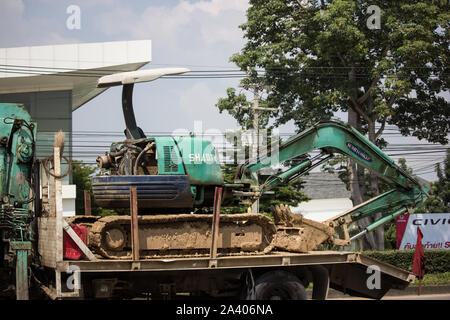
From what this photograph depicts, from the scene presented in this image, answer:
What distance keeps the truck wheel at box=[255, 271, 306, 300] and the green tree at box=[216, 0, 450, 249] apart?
Answer: 1748 centimetres

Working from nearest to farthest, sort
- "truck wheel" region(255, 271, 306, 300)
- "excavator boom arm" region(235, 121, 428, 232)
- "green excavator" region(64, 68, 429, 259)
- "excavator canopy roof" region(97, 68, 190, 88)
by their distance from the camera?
"green excavator" region(64, 68, 429, 259), "truck wheel" region(255, 271, 306, 300), "excavator canopy roof" region(97, 68, 190, 88), "excavator boom arm" region(235, 121, 428, 232)

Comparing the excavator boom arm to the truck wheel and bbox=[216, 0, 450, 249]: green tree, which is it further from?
bbox=[216, 0, 450, 249]: green tree

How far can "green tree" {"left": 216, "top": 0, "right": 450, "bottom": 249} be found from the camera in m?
26.2

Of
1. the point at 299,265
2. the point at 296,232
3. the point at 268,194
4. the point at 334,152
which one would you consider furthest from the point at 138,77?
the point at 268,194

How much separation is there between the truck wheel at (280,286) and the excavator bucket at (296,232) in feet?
1.74

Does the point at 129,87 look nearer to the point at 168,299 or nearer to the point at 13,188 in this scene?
the point at 13,188

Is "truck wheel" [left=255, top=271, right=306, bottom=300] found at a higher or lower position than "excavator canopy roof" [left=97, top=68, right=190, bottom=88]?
lower

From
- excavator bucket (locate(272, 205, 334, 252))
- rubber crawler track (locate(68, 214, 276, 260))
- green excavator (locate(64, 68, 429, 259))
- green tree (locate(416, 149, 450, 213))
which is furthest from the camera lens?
green tree (locate(416, 149, 450, 213))

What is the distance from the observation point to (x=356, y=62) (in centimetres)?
2842

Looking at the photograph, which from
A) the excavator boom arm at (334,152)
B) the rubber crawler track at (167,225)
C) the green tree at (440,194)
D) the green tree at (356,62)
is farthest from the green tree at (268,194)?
the green tree at (440,194)

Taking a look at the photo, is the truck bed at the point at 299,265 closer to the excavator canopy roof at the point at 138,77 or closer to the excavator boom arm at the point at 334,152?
the excavator boom arm at the point at 334,152

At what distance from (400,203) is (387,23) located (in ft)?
47.1

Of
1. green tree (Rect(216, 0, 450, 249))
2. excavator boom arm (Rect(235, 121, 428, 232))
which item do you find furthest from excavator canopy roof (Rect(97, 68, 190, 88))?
green tree (Rect(216, 0, 450, 249))

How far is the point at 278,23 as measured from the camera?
29078 millimetres
